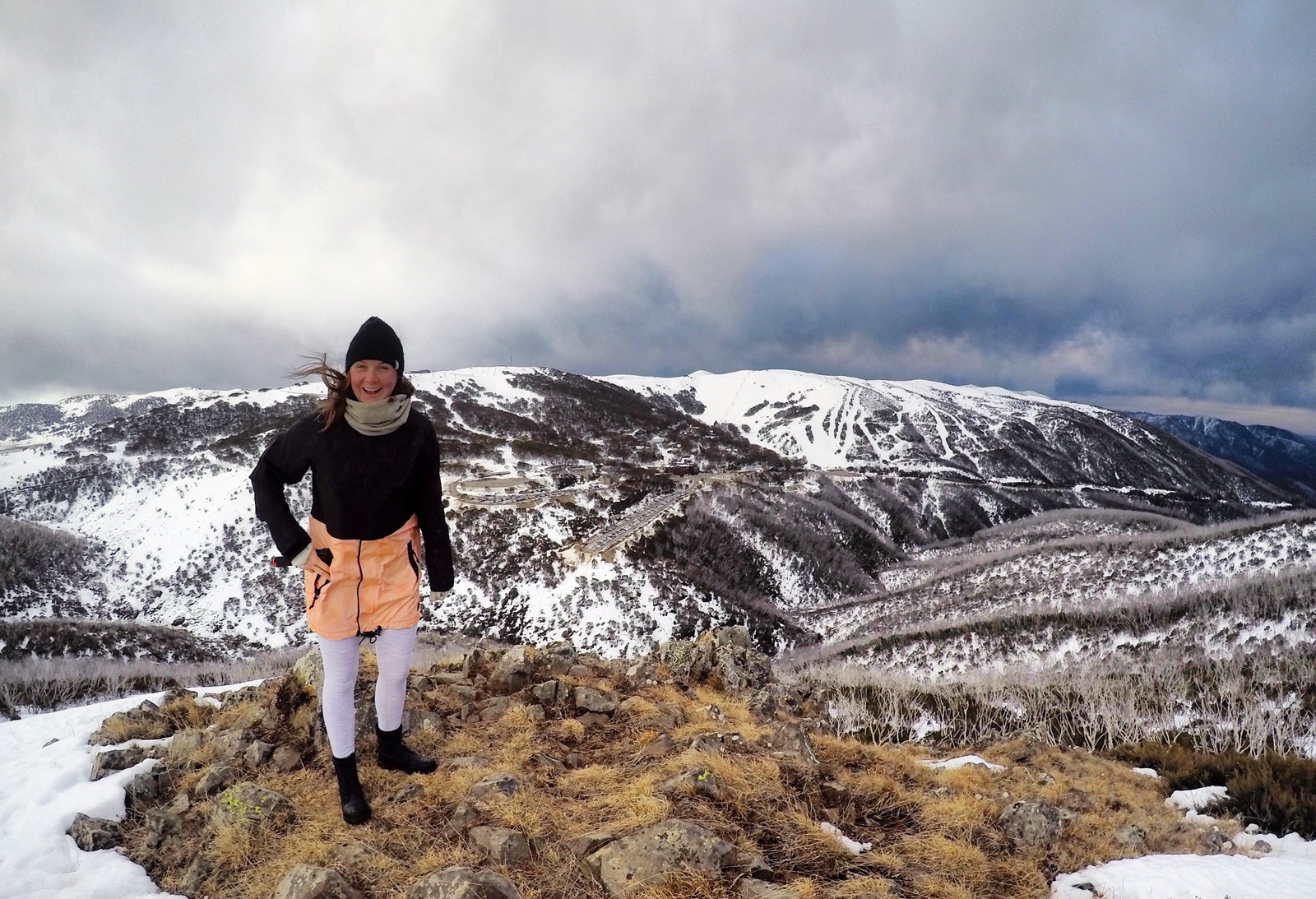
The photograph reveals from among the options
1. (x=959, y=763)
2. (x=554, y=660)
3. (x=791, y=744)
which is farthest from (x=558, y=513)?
(x=791, y=744)

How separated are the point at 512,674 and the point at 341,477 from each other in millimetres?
4211

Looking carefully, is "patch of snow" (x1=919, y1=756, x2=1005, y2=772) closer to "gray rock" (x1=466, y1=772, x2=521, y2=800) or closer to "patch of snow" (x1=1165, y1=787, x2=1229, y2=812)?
"patch of snow" (x1=1165, y1=787, x2=1229, y2=812)

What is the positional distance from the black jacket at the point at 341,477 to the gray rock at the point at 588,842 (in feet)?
6.34

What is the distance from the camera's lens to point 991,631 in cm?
2092

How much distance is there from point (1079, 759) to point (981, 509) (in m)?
68.6

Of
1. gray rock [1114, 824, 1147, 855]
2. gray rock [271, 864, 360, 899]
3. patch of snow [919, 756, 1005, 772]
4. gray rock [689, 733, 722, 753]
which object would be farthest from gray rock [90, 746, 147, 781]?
gray rock [1114, 824, 1147, 855]

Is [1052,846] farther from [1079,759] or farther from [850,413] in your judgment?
[850,413]

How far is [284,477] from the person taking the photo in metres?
3.58

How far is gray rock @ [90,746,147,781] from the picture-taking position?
4.57 m

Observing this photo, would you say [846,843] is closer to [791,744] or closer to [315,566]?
[791,744]

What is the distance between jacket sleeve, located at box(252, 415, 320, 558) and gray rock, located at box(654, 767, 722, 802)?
3080mm

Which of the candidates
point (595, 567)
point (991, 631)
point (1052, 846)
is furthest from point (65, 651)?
point (991, 631)

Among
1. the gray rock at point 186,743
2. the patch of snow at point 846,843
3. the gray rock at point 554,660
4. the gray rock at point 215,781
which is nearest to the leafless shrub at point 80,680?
the gray rock at point 186,743

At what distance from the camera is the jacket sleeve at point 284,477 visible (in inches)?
136
